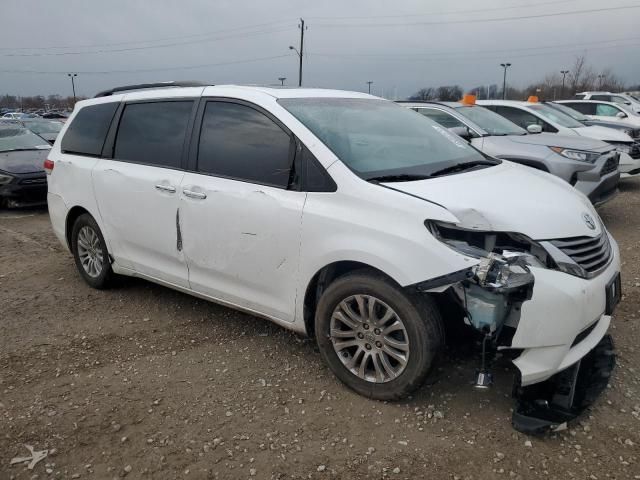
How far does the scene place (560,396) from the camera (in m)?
2.89

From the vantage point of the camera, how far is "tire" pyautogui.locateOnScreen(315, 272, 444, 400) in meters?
2.79

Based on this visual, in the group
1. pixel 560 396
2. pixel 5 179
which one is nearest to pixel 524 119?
pixel 560 396

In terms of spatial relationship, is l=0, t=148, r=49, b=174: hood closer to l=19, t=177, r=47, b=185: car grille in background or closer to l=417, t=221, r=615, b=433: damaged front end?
l=19, t=177, r=47, b=185: car grille in background

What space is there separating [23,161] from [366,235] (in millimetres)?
8599

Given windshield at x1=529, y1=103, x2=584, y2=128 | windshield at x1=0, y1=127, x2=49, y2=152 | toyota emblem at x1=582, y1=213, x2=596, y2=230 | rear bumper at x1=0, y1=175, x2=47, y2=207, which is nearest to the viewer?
toyota emblem at x1=582, y1=213, x2=596, y2=230

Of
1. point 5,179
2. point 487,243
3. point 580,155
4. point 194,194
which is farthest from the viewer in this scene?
point 5,179

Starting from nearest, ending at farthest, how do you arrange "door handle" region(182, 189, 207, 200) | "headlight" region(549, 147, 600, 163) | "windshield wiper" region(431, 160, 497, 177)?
"windshield wiper" region(431, 160, 497, 177)
"door handle" region(182, 189, 207, 200)
"headlight" region(549, 147, 600, 163)

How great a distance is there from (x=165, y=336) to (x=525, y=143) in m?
5.45

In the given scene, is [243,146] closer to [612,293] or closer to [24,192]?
[612,293]

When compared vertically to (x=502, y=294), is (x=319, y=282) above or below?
below

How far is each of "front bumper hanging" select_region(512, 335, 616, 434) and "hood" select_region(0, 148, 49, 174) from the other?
29.1ft

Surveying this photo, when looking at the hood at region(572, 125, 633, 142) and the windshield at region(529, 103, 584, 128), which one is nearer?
the windshield at region(529, 103, 584, 128)

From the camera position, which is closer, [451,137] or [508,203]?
[508,203]

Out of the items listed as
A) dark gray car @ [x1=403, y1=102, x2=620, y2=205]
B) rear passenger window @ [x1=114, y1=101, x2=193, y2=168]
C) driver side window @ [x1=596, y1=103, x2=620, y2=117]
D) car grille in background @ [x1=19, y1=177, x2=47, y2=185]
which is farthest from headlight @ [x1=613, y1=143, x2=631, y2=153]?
car grille in background @ [x1=19, y1=177, x2=47, y2=185]
